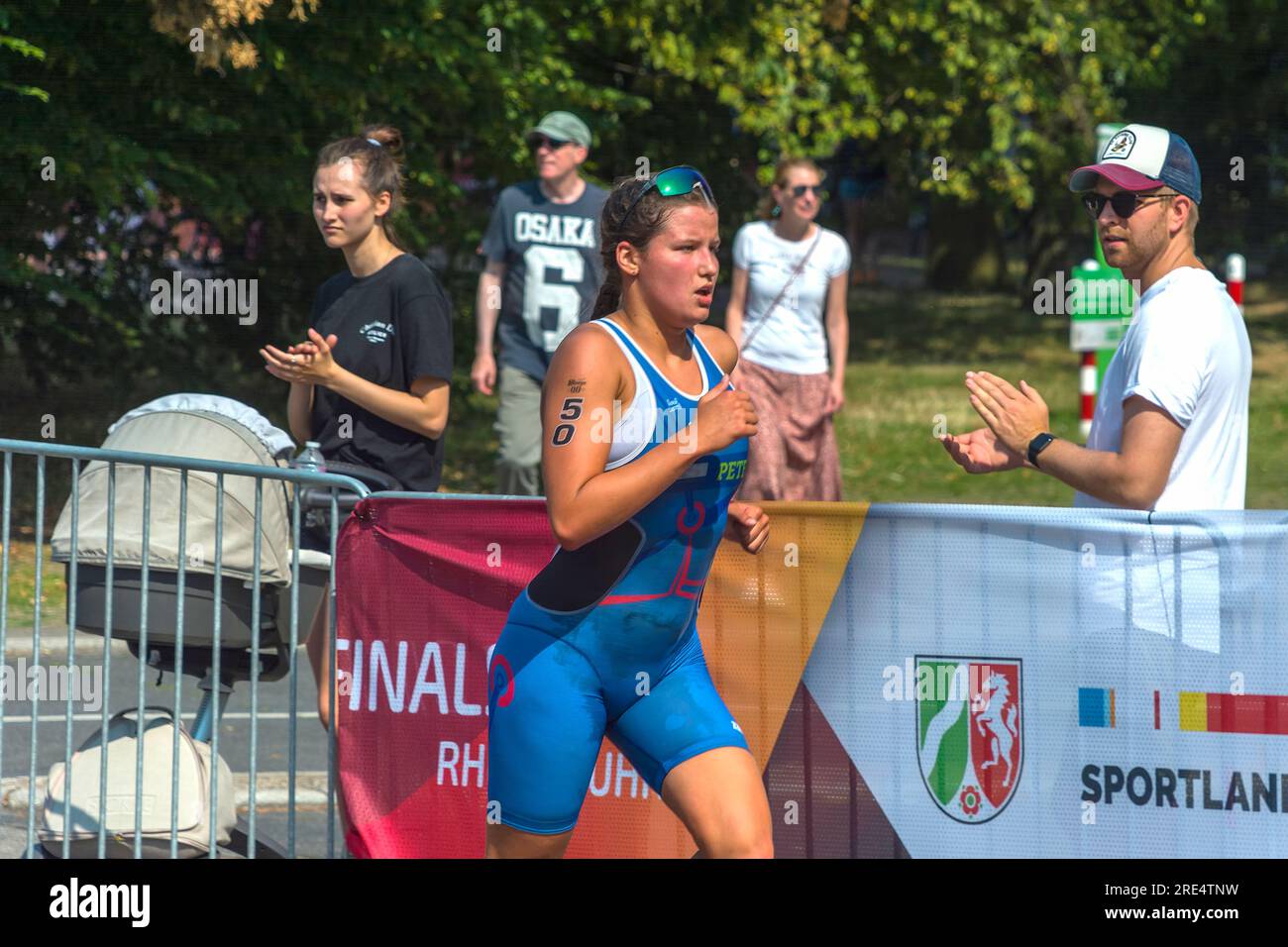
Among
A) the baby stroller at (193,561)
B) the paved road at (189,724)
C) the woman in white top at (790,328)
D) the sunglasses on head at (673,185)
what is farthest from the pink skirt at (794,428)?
the sunglasses on head at (673,185)

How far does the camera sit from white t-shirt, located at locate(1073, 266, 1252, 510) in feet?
14.0

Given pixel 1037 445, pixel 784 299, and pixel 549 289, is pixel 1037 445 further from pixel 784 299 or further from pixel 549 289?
pixel 784 299

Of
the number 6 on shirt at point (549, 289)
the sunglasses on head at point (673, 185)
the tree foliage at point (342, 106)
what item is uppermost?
the tree foliage at point (342, 106)

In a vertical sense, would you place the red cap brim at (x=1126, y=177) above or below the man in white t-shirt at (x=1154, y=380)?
above

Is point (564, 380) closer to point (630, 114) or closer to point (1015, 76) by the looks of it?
point (630, 114)

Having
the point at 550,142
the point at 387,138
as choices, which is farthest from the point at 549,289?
the point at 387,138

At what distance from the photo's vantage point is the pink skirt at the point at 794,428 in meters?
9.62

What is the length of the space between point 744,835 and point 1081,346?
1189cm

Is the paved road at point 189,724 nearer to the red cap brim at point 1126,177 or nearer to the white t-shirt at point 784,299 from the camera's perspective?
the red cap brim at point 1126,177

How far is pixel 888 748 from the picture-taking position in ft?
15.1

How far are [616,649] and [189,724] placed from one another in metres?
2.60

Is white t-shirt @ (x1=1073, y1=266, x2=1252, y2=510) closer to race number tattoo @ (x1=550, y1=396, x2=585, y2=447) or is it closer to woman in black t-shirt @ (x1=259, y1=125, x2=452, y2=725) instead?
race number tattoo @ (x1=550, y1=396, x2=585, y2=447)

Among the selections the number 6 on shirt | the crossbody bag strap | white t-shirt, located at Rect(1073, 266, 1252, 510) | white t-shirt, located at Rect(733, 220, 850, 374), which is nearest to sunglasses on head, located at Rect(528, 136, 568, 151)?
the number 6 on shirt

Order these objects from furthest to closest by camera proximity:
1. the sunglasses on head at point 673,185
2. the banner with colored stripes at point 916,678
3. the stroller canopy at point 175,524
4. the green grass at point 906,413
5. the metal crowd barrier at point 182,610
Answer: the green grass at point 906,413, the stroller canopy at point 175,524, the metal crowd barrier at point 182,610, the banner with colored stripes at point 916,678, the sunglasses on head at point 673,185
